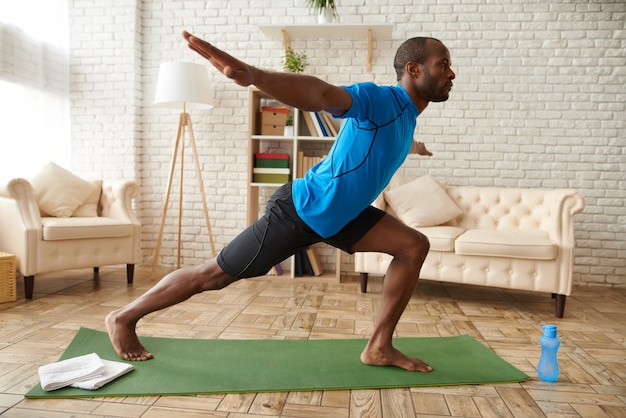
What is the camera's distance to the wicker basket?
3.00m

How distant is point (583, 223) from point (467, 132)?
1.21 meters

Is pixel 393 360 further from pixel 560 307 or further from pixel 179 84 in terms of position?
pixel 179 84

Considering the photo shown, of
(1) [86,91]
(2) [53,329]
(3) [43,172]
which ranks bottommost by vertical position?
(2) [53,329]

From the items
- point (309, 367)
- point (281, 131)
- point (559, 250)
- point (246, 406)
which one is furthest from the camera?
point (281, 131)

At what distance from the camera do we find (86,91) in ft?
14.4

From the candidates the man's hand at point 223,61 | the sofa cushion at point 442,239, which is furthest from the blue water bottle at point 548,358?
the man's hand at point 223,61

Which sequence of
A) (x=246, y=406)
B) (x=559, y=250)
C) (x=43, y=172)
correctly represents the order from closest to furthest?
1. (x=246, y=406)
2. (x=559, y=250)
3. (x=43, y=172)

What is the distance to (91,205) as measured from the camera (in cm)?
383

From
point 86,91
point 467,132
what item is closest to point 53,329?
point 86,91

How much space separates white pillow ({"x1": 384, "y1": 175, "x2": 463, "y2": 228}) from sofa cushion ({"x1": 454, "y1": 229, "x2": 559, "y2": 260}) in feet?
0.95

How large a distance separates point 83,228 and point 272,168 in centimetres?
147

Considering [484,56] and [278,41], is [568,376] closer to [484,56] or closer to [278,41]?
[484,56]

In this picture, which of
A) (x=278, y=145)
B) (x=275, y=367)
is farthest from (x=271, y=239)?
(x=278, y=145)

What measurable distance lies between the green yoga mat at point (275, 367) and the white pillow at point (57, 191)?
1.46 meters
